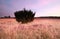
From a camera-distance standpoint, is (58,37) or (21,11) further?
(21,11)

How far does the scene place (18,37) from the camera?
4.93 m

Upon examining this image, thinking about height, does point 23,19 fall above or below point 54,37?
below

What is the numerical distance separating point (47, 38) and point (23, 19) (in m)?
8.09

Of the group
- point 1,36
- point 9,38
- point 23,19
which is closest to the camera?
point 9,38

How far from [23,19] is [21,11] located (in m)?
0.73

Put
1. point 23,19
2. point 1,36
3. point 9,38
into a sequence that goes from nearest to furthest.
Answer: point 9,38
point 1,36
point 23,19

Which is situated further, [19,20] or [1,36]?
[19,20]

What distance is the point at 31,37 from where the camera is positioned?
487cm

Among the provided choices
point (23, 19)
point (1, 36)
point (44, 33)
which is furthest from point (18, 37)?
point (23, 19)

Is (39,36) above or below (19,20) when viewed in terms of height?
above

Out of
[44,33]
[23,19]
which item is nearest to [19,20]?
[23,19]

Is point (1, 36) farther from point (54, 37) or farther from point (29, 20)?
point (29, 20)

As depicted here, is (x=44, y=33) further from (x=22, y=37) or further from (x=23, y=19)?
(x=23, y=19)

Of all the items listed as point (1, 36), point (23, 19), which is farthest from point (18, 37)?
point (23, 19)
